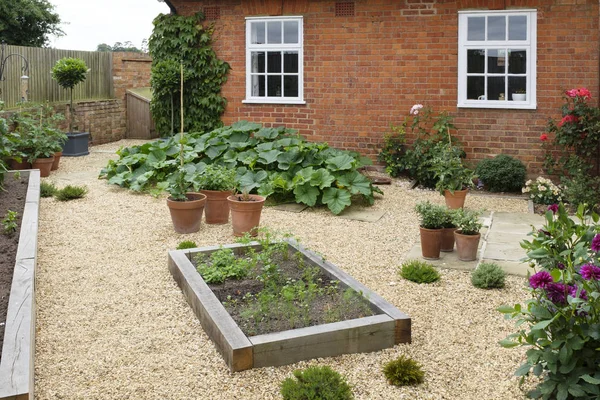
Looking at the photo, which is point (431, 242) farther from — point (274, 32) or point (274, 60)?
point (274, 32)

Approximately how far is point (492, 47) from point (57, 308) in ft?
26.0

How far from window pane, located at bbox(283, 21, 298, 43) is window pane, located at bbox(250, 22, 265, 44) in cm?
43

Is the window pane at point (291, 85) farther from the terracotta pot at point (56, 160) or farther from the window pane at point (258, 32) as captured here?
the terracotta pot at point (56, 160)

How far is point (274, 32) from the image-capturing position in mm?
11812

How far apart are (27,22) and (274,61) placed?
18768 millimetres

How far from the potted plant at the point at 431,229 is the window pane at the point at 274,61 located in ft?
20.4

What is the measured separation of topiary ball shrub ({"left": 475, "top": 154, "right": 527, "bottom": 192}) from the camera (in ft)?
32.7

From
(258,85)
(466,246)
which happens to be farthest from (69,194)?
(466,246)

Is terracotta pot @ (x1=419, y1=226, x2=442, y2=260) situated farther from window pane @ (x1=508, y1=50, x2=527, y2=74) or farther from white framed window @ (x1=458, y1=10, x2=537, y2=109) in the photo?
window pane @ (x1=508, y1=50, x2=527, y2=74)

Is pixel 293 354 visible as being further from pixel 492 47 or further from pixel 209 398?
pixel 492 47

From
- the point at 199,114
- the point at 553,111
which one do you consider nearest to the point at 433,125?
the point at 553,111

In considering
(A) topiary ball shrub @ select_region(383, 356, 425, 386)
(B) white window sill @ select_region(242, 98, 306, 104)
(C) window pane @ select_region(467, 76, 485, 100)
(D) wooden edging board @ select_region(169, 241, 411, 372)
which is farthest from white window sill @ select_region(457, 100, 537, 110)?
(A) topiary ball shrub @ select_region(383, 356, 425, 386)

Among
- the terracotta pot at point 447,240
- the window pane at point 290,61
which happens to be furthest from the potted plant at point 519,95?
the terracotta pot at point 447,240

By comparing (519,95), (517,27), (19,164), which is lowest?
(19,164)
